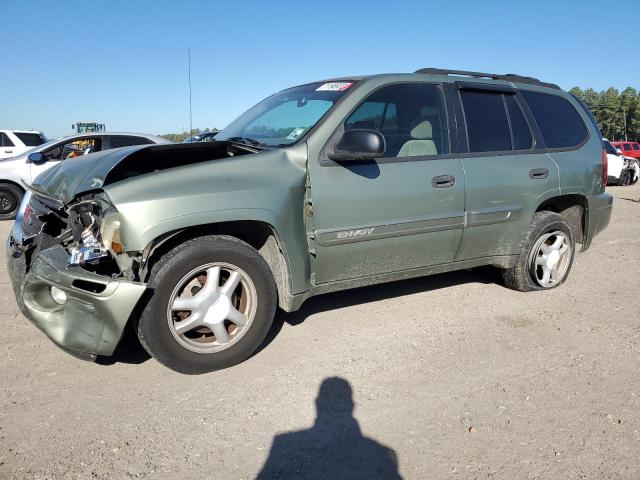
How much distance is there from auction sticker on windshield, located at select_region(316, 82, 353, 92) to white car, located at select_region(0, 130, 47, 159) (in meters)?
12.9

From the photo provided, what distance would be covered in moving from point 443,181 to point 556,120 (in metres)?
1.66

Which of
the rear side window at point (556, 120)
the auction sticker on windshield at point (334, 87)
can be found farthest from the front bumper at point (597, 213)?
the auction sticker on windshield at point (334, 87)

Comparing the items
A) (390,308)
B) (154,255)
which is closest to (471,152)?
(390,308)

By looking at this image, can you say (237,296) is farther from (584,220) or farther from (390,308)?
(584,220)

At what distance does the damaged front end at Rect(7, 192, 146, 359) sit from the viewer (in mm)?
2693

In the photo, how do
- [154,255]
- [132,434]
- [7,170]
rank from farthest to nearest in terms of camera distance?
[7,170] → [154,255] → [132,434]

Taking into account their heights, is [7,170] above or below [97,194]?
below

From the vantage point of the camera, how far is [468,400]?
285cm

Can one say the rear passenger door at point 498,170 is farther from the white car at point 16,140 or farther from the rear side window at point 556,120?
the white car at point 16,140

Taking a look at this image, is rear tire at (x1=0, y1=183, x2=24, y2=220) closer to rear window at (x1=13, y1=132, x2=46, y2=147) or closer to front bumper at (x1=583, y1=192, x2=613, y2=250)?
rear window at (x1=13, y1=132, x2=46, y2=147)

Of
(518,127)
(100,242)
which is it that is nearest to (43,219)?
(100,242)

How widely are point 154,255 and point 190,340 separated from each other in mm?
550

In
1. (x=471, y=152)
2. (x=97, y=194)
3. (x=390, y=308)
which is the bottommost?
(x=390, y=308)

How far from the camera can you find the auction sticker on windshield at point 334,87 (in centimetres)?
371
